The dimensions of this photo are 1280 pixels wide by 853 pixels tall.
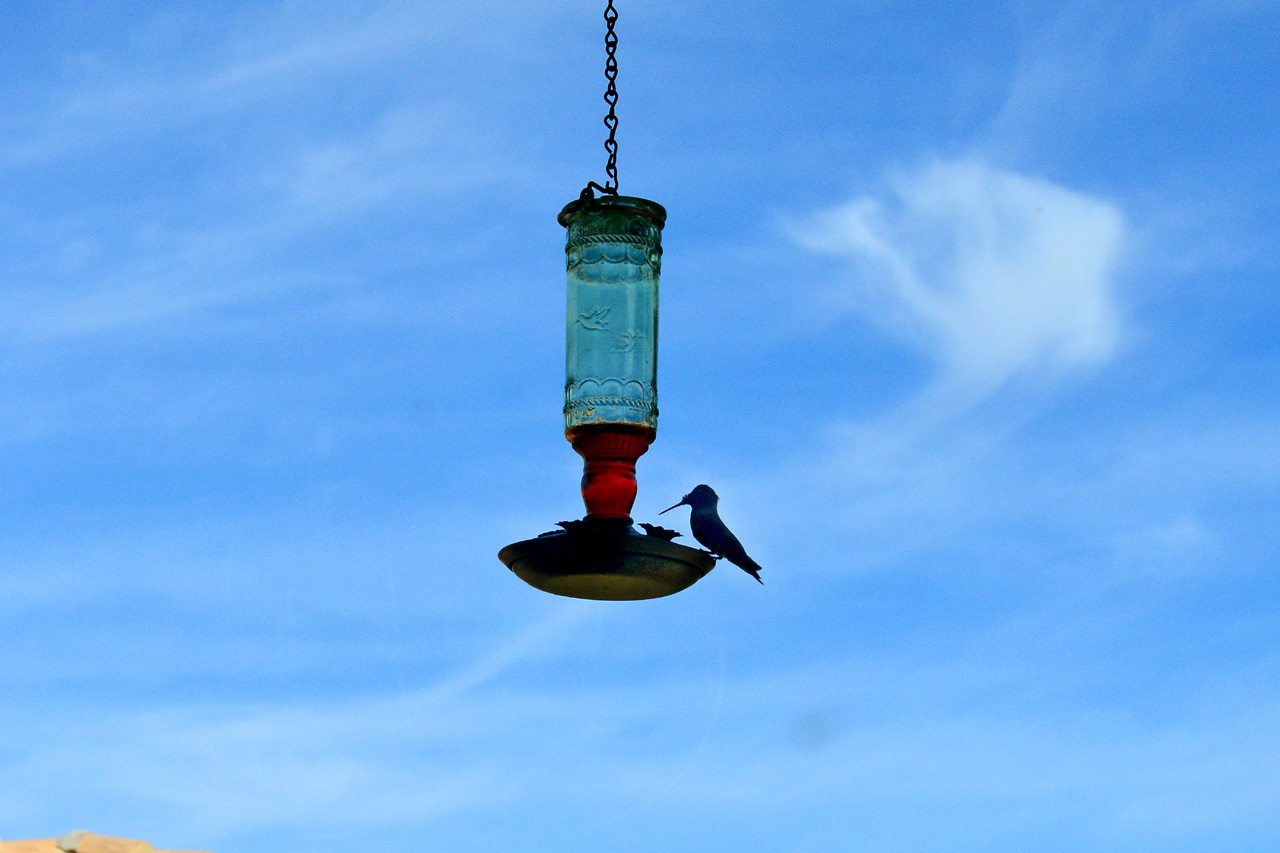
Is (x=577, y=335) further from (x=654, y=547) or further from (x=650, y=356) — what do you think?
(x=654, y=547)

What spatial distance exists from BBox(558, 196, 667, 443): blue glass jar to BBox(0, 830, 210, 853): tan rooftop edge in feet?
8.90

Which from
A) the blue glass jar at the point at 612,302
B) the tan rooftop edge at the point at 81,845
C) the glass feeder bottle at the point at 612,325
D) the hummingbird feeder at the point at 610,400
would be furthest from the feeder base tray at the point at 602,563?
the tan rooftop edge at the point at 81,845

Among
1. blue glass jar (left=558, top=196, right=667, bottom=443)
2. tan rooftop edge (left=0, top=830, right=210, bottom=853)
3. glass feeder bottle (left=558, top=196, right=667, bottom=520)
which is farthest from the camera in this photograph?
blue glass jar (left=558, top=196, right=667, bottom=443)

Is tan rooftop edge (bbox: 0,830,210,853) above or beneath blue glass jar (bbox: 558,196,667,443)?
beneath

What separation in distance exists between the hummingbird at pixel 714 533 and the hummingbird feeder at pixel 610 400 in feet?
1.50

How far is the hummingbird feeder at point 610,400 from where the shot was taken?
11.8 m

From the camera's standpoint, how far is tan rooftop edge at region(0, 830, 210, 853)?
11297 mm

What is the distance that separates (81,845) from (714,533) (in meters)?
3.29

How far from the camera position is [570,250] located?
12664mm

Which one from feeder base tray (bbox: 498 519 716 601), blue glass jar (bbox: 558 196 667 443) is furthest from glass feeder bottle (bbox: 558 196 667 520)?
feeder base tray (bbox: 498 519 716 601)

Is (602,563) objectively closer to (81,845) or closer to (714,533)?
(714,533)

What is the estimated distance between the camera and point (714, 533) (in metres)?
12.7

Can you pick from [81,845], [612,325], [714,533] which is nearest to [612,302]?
[612,325]

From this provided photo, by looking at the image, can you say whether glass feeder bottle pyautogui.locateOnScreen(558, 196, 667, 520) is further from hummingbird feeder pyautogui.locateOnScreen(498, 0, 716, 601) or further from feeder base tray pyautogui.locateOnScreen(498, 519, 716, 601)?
feeder base tray pyautogui.locateOnScreen(498, 519, 716, 601)
